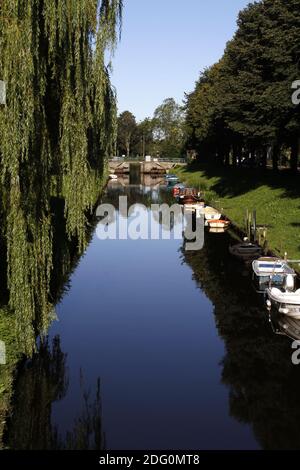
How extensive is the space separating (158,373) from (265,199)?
116 feet

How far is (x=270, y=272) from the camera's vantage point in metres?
30.4

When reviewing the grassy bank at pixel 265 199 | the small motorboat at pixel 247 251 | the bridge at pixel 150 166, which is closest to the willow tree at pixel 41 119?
the grassy bank at pixel 265 199

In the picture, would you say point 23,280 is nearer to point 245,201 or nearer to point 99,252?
point 99,252

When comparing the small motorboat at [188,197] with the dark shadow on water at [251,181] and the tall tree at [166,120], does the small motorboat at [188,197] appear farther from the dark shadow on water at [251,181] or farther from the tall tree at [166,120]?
the tall tree at [166,120]

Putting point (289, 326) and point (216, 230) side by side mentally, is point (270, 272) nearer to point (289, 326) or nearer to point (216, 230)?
point (289, 326)

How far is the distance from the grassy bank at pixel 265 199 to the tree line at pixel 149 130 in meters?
103

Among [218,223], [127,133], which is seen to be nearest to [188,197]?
[218,223]

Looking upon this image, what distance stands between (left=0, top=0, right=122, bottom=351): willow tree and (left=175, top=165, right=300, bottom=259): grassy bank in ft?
63.2

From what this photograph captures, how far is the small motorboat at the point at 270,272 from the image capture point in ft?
95.8

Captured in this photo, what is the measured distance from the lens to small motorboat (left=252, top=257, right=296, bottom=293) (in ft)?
95.8

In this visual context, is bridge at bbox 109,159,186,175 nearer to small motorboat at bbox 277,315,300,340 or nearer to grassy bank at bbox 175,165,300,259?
grassy bank at bbox 175,165,300,259

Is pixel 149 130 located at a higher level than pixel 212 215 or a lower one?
higher

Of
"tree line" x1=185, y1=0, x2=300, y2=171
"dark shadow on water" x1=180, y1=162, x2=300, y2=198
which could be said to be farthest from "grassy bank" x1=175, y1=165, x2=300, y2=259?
"tree line" x1=185, y1=0, x2=300, y2=171
